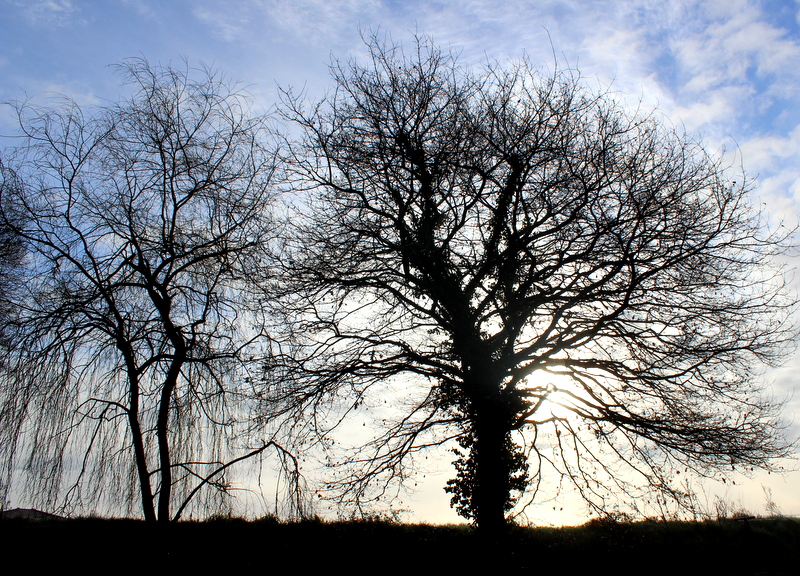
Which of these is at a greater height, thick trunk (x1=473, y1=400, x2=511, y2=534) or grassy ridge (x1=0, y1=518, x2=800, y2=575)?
thick trunk (x1=473, y1=400, x2=511, y2=534)

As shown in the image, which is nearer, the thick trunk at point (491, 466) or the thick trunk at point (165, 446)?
the thick trunk at point (165, 446)

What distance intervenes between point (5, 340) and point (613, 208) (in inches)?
378

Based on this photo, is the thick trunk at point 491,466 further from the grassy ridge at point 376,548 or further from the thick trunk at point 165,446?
the thick trunk at point 165,446

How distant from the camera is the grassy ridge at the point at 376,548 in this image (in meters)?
7.45

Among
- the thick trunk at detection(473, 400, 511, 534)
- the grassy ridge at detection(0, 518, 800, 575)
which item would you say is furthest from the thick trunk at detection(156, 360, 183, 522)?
the thick trunk at detection(473, 400, 511, 534)

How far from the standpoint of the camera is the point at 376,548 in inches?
350

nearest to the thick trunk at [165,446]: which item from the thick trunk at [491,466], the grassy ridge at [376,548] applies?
the grassy ridge at [376,548]

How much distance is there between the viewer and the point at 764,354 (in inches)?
349

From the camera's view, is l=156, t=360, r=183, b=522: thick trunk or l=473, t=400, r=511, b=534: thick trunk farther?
l=473, t=400, r=511, b=534: thick trunk

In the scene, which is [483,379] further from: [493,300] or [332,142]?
[332,142]

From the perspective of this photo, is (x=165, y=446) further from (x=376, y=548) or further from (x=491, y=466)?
(x=491, y=466)

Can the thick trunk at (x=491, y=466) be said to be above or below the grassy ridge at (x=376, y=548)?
above

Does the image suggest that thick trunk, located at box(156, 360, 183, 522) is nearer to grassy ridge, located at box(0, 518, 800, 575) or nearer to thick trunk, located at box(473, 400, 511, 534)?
grassy ridge, located at box(0, 518, 800, 575)

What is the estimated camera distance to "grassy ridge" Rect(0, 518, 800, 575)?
24.4 feet
